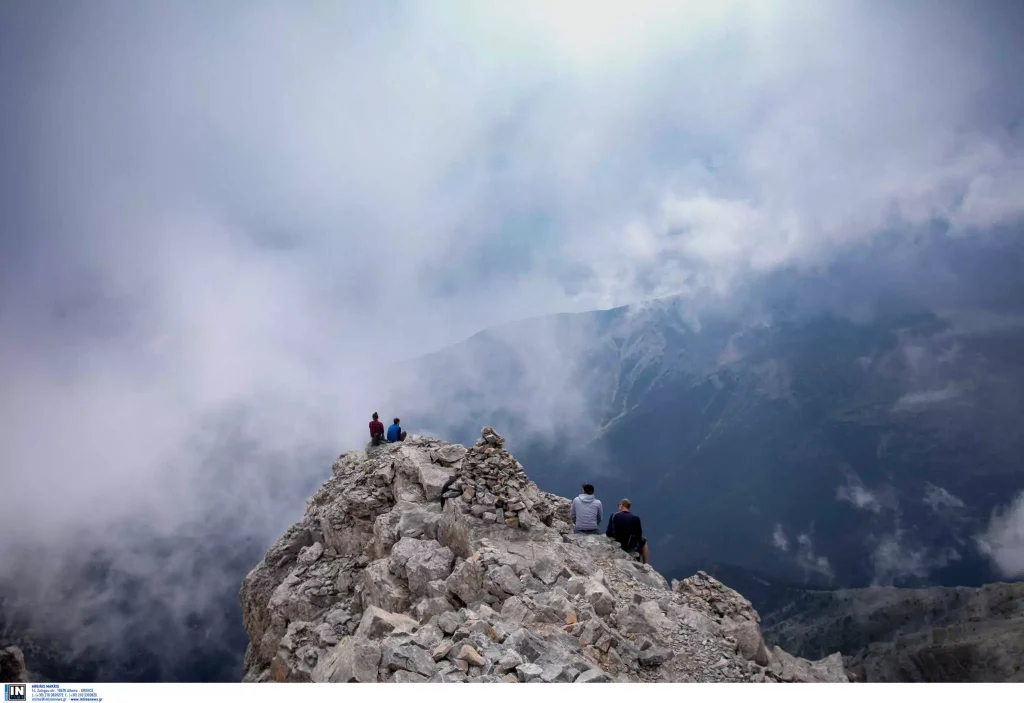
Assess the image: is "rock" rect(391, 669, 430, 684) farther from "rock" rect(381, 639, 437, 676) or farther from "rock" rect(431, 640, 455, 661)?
"rock" rect(431, 640, 455, 661)

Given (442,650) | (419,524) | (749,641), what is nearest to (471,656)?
(442,650)

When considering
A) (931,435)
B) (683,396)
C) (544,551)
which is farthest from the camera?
(683,396)

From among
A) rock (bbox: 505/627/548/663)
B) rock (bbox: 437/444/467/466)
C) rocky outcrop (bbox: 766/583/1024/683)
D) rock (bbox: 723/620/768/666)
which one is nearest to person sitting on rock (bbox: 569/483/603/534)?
rock (bbox: 723/620/768/666)

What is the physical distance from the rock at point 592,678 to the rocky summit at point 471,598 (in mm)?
20

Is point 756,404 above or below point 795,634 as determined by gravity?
above

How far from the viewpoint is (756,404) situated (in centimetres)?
3134

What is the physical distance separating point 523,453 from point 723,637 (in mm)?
33322

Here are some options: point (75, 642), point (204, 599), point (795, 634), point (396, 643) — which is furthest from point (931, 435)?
point (204, 599)

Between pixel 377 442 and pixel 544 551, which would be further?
pixel 377 442

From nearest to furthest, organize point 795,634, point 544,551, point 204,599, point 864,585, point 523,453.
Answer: point 544,551, point 795,634, point 864,585, point 204,599, point 523,453

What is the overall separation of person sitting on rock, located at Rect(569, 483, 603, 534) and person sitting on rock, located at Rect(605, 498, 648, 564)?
14.3 inches
